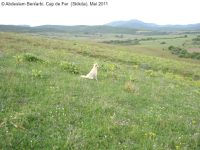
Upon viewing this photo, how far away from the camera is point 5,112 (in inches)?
465

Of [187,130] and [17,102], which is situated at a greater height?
[17,102]

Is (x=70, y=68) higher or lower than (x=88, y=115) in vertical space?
higher

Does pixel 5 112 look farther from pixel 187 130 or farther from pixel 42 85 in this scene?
pixel 187 130

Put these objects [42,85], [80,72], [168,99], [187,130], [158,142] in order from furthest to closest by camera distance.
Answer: [80,72]
[168,99]
[42,85]
[187,130]
[158,142]

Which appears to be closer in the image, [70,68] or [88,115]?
[88,115]

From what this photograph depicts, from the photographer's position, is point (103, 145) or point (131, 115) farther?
point (131, 115)

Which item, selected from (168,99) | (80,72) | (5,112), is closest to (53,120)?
(5,112)

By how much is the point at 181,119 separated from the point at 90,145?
5.37 metres

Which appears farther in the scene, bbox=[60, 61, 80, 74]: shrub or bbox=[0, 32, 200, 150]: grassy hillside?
bbox=[60, 61, 80, 74]: shrub

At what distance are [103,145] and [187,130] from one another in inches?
159

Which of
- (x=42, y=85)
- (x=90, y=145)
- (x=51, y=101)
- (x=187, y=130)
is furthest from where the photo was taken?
(x=42, y=85)

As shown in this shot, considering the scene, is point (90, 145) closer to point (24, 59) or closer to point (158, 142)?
point (158, 142)

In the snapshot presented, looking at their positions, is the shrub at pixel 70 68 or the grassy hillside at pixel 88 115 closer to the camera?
the grassy hillside at pixel 88 115

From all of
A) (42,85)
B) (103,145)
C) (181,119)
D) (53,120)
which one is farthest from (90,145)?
(42,85)
